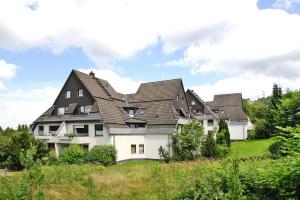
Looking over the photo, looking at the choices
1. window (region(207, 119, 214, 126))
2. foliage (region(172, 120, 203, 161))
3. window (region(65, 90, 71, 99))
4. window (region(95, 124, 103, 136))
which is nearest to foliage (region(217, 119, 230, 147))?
foliage (region(172, 120, 203, 161))

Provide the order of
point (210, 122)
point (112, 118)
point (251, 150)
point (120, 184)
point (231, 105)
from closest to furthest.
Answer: point (120, 184) < point (112, 118) < point (251, 150) < point (210, 122) < point (231, 105)

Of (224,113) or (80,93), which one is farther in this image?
(224,113)

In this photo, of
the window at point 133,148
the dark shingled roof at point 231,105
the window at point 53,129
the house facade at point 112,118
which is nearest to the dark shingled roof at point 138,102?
the house facade at point 112,118

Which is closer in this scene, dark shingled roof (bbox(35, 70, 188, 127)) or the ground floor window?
dark shingled roof (bbox(35, 70, 188, 127))

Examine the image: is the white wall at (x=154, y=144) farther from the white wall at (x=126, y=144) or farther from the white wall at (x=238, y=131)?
the white wall at (x=238, y=131)

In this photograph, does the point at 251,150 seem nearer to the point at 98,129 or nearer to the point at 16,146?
the point at 98,129

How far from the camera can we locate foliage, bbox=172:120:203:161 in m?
35.3

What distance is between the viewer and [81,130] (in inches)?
1587

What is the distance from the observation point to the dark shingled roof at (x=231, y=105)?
61806 mm

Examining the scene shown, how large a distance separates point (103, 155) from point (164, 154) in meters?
7.55

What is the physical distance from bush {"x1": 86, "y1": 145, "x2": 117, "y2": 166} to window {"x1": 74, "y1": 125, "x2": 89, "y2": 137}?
171 inches

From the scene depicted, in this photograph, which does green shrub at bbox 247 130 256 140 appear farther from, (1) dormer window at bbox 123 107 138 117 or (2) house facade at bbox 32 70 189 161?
(1) dormer window at bbox 123 107 138 117

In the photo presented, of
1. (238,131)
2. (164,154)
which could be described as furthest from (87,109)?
(238,131)

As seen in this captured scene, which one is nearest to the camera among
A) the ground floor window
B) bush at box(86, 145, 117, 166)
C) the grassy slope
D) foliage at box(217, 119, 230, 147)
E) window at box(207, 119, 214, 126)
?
the grassy slope
